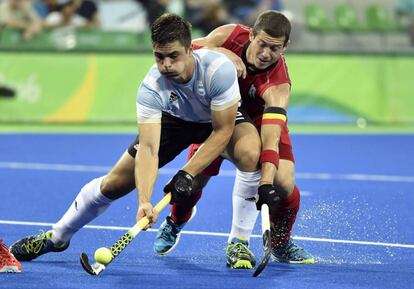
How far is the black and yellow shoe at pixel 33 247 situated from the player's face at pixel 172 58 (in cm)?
133

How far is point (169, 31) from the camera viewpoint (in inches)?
208

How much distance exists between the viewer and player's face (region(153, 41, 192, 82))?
17.4 feet

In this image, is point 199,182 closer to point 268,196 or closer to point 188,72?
point 268,196

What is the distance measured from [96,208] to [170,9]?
32.9 feet

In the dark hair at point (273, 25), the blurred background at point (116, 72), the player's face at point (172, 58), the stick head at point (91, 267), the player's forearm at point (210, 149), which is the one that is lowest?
the blurred background at point (116, 72)

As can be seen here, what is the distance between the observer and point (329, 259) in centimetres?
619

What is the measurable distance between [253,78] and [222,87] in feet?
2.18

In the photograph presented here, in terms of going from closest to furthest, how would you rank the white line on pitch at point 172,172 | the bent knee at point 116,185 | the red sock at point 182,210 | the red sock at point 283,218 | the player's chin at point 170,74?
1. the player's chin at point 170,74
2. the bent knee at point 116,185
3. the red sock at point 283,218
4. the red sock at point 182,210
5. the white line on pitch at point 172,172

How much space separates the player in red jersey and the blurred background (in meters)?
7.67

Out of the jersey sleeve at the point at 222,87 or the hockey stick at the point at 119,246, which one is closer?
the hockey stick at the point at 119,246

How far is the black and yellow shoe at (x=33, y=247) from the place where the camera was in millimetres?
5902

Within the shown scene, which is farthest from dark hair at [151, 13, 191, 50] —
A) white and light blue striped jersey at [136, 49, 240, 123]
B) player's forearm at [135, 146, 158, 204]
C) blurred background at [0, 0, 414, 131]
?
blurred background at [0, 0, 414, 131]

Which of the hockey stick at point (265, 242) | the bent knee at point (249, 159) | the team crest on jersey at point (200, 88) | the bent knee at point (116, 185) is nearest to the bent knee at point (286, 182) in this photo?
the bent knee at point (249, 159)

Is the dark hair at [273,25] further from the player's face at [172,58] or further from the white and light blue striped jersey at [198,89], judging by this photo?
the player's face at [172,58]
